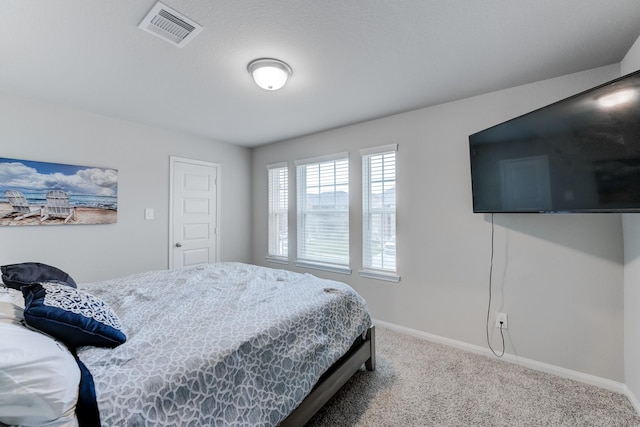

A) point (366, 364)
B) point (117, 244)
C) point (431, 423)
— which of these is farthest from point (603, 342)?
point (117, 244)

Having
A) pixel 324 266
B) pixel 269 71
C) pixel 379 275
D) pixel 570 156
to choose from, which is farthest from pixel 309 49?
pixel 324 266

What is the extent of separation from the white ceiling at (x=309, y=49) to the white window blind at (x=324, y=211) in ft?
3.29

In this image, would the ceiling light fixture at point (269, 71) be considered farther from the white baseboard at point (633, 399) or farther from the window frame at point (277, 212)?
the white baseboard at point (633, 399)

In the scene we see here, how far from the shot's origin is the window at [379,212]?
10.1ft

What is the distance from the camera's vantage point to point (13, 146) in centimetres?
252

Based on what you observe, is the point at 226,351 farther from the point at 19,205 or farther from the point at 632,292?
the point at 19,205

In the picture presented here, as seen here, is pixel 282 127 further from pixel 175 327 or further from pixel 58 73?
pixel 175 327

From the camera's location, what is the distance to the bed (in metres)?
1.02

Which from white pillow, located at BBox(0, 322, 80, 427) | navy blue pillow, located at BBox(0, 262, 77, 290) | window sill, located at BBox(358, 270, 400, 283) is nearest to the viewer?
white pillow, located at BBox(0, 322, 80, 427)

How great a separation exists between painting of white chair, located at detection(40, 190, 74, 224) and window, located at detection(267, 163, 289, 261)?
92.7 inches

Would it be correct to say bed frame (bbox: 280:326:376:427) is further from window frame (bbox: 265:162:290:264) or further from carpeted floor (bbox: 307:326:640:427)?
window frame (bbox: 265:162:290:264)

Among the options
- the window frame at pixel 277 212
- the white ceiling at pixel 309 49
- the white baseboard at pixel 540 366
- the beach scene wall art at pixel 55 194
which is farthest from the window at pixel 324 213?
the beach scene wall art at pixel 55 194

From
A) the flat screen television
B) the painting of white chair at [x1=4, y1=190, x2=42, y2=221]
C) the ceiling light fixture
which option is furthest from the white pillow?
the flat screen television

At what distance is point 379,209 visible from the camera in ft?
10.5
